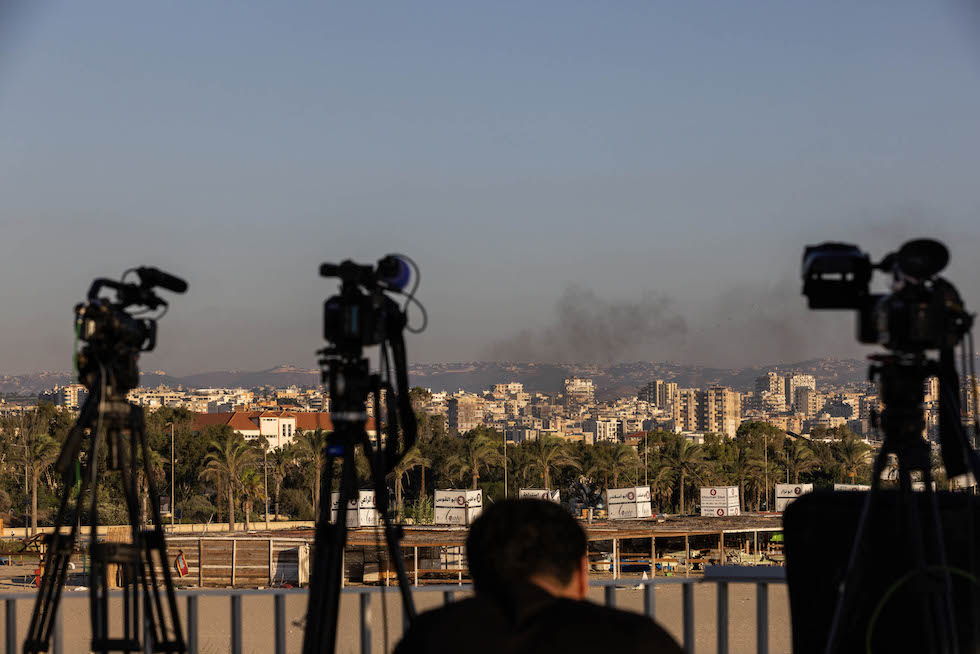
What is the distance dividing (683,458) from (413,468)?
53.5 feet

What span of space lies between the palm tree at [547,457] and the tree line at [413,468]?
0.20 ft

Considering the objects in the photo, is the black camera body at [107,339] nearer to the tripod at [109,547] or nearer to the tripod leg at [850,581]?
the tripod at [109,547]

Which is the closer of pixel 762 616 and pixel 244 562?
pixel 762 616

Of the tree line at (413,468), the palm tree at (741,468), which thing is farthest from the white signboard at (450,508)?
the palm tree at (741,468)

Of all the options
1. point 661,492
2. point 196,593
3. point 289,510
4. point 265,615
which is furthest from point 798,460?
point 196,593

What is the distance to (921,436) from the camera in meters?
3.36

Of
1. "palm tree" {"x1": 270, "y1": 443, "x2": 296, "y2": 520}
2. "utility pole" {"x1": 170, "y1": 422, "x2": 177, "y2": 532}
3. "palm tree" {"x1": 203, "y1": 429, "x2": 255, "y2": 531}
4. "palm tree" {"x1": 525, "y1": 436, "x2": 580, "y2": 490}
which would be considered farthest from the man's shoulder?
"palm tree" {"x1": 270, "y1": 443, "x2": 296, "y2": 520}

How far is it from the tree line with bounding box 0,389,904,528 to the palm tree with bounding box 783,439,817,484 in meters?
0.09

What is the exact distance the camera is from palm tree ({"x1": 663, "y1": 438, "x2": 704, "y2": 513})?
64.9 meters

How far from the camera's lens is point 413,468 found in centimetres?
6850

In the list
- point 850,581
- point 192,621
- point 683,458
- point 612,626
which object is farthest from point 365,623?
point 683,458

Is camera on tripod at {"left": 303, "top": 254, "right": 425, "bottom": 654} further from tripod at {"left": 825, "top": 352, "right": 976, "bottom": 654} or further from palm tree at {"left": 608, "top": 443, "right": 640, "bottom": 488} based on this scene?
palm tree at {"left": 608, "top": 443, "right": 640, "bottom": 488}

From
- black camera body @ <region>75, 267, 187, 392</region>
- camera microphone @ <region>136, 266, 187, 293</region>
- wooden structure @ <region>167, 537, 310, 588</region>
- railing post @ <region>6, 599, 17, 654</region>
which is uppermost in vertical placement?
camera microphone @ <region>136, 266, 187, 293</region>

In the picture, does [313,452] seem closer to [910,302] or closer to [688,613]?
[688,613]
